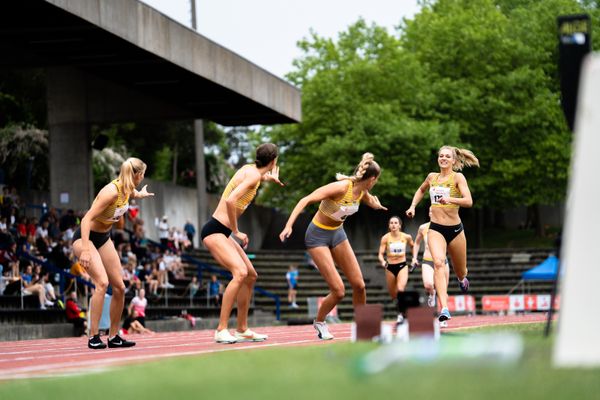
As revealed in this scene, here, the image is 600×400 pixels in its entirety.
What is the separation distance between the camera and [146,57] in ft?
92.8

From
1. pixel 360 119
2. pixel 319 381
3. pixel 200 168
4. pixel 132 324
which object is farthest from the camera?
pixel 360 119

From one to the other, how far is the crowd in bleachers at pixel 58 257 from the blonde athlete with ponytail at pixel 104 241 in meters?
7.78

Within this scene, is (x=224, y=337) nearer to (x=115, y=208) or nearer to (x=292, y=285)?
(x=115, y=208)

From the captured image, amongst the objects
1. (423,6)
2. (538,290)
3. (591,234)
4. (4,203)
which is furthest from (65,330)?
(423,6)

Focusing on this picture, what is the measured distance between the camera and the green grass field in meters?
5.66

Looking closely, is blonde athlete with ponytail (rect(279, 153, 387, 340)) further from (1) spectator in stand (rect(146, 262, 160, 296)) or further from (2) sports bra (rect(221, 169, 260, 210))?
(1) spectator in stand (rect(146, 262, 160, 296))

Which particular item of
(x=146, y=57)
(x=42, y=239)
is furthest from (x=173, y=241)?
(x=146, y=57)

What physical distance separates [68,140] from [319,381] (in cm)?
2842

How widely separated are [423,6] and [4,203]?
3960cm

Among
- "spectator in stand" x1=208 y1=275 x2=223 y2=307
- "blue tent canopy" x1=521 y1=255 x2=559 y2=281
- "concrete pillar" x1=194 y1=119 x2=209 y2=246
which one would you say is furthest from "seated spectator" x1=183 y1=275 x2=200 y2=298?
"concrete pillar" x1=194 y1=119 x2=209 y2=246

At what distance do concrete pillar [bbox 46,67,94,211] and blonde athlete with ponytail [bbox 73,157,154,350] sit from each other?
65.6ft

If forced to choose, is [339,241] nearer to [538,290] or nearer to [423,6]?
[538,290]

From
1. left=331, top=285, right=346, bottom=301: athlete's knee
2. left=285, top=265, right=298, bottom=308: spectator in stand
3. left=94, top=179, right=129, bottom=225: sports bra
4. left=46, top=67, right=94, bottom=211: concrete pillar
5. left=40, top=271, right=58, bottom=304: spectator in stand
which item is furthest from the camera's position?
left=285, top=265, right=298, bottom=308: spectator in stand

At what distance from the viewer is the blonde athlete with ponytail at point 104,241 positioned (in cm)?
1334
